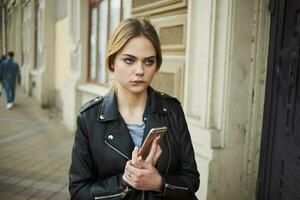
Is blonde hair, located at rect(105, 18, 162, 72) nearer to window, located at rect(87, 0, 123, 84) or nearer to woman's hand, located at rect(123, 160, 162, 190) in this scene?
woman's hand, located at rect(123, 160, 162, 190)

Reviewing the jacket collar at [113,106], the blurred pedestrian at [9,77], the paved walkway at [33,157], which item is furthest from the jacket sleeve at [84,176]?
the blurred pedestrian at [9,77]

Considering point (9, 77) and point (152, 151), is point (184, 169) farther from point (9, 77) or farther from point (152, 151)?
point (9, 77)

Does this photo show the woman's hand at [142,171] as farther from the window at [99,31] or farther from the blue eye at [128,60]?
the window at [99,31]

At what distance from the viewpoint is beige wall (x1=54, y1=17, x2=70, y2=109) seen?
10295 mm

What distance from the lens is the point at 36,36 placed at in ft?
46.9

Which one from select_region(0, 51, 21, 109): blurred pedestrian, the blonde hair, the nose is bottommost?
select_region(0, 51, 21, 109): blurred pedestrian

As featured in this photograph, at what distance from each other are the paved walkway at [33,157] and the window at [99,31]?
57.9 inches

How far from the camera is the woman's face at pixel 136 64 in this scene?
166 cm

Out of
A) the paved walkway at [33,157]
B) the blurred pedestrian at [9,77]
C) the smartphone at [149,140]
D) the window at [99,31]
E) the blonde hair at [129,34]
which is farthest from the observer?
the blurred pedestrian at [9,77]

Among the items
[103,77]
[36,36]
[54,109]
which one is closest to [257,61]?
[103,77]

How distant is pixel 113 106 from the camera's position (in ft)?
5.73

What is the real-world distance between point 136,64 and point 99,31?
620cm

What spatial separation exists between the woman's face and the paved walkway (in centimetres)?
305

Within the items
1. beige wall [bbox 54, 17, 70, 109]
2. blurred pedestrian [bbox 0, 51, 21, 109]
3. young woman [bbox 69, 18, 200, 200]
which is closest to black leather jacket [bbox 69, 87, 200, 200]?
young woman [bbox 69, 18, 200, 200]
